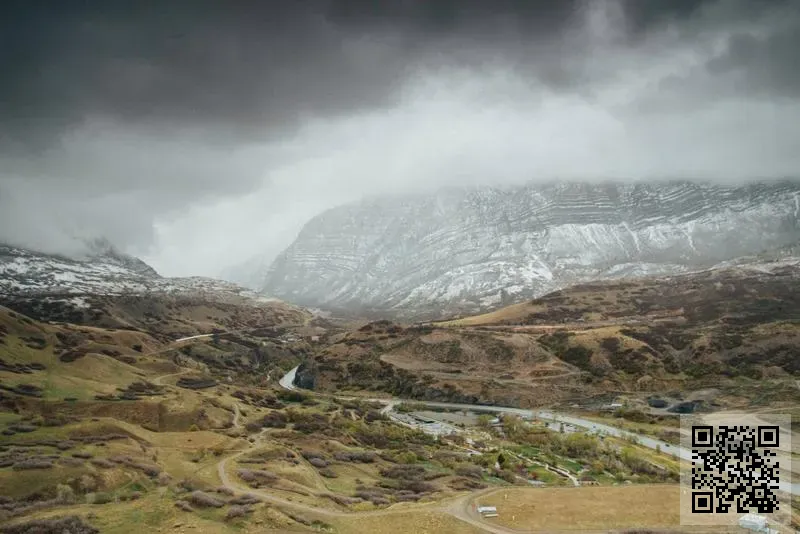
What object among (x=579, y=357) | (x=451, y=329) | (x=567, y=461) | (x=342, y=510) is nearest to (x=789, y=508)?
(x=567, y=461)

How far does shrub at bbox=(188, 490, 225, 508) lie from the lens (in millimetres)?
45094

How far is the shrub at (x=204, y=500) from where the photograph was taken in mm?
45094

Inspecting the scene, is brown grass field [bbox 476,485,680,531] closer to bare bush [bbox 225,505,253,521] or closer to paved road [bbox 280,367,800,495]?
bare bush [bbox 225,505,253,521]

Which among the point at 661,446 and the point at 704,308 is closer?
the point at 661,446

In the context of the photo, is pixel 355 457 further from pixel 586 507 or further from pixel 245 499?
pixel 586 507

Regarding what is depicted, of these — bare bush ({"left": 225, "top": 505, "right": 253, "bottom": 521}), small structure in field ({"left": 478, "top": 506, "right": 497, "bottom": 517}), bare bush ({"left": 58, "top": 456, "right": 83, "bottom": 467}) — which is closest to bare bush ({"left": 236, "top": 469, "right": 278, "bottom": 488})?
bare bush ({"left": 225, "top": 505, "right": 253, "bottom": 521})

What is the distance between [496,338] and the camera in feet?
560

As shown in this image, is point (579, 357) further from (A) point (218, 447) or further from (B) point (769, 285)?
(A) point (218, 447)

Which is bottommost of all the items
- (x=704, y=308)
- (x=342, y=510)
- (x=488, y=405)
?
(x=488, y=405)

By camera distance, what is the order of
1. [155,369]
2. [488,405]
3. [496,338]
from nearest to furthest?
[155,369], [488,405], [496,338]

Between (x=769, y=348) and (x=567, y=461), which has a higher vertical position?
(x=769, y=348)

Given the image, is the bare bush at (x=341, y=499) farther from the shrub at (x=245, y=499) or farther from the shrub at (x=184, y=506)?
the shrub at (x=184, y=506)

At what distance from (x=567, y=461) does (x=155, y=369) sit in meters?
94.1

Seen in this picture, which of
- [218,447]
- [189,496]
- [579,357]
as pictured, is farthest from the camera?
[579,357]
